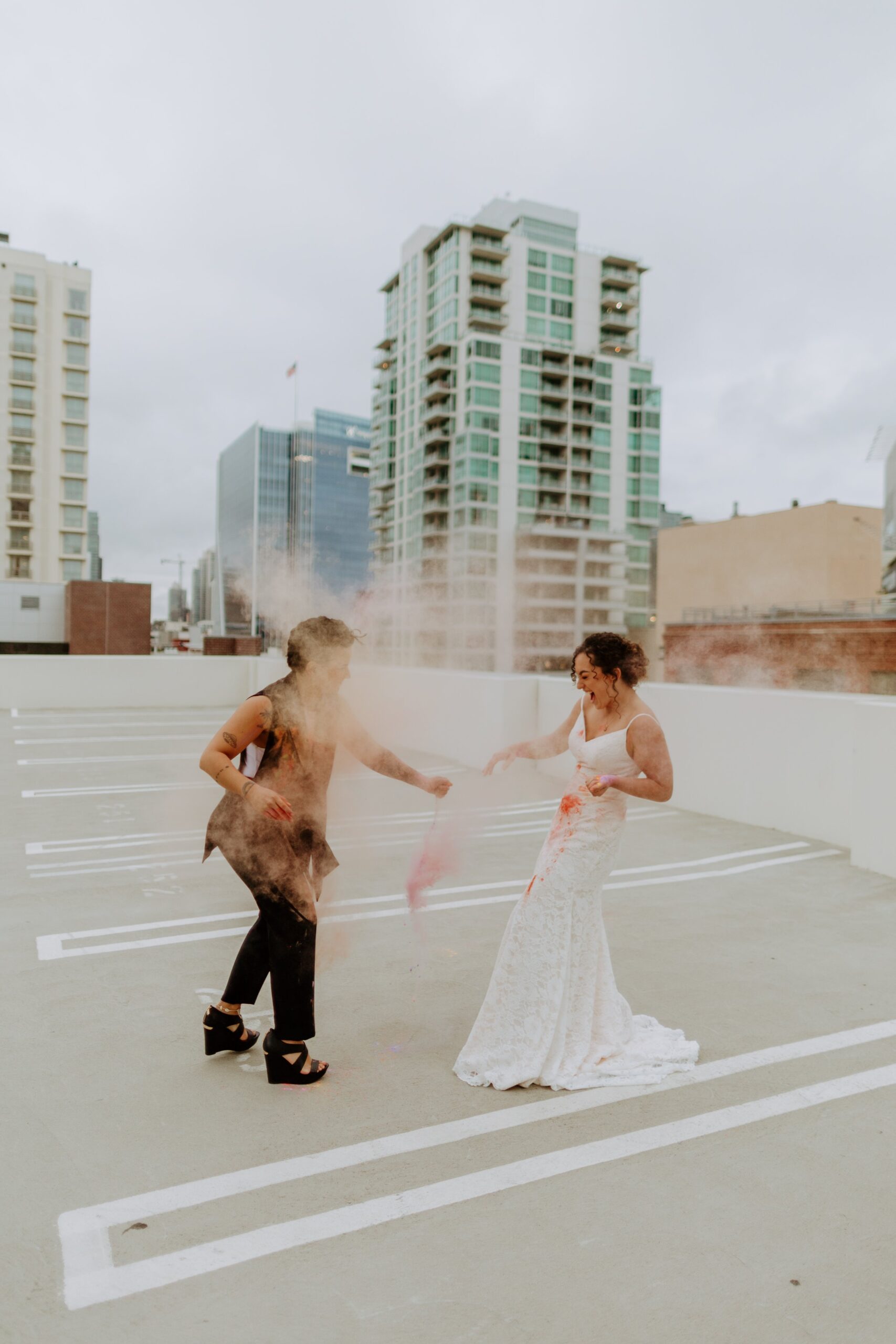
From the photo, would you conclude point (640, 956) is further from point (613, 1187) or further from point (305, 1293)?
point (305, 1293)

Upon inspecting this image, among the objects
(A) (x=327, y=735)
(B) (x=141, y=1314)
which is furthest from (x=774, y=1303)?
(A) (x=327, y=735)

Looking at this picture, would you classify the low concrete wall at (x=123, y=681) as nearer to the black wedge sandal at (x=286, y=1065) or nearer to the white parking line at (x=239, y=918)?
the white parking line at (x=239, y=918)

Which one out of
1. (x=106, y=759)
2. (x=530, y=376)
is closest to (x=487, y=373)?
(x=530, y=376)

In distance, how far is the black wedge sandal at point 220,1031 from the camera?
329 centimetres

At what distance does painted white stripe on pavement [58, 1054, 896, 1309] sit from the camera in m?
2.13

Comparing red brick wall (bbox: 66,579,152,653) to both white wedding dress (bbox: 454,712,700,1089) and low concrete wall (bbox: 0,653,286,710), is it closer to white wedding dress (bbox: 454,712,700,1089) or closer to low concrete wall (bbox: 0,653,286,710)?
low concrete wall (bbox: 0,653,286,710)

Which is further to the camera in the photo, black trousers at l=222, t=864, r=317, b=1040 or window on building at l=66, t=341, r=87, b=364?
window on building at l=66, t=341, r=87, b=364

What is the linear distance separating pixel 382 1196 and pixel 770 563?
70.4ft

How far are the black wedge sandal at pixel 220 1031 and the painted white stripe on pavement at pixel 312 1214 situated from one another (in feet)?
2.58

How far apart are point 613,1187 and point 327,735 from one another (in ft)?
5.62

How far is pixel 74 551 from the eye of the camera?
6150 cm

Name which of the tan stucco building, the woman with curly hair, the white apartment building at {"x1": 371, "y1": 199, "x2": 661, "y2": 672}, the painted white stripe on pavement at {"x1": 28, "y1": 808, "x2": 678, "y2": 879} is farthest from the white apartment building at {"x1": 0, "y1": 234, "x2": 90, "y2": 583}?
the woman with curly hair

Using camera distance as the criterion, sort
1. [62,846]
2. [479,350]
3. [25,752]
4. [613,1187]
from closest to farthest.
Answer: [613,1187] → [62,846] → [25,752] → [479,350]

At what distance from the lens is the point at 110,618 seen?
79.9 feet
